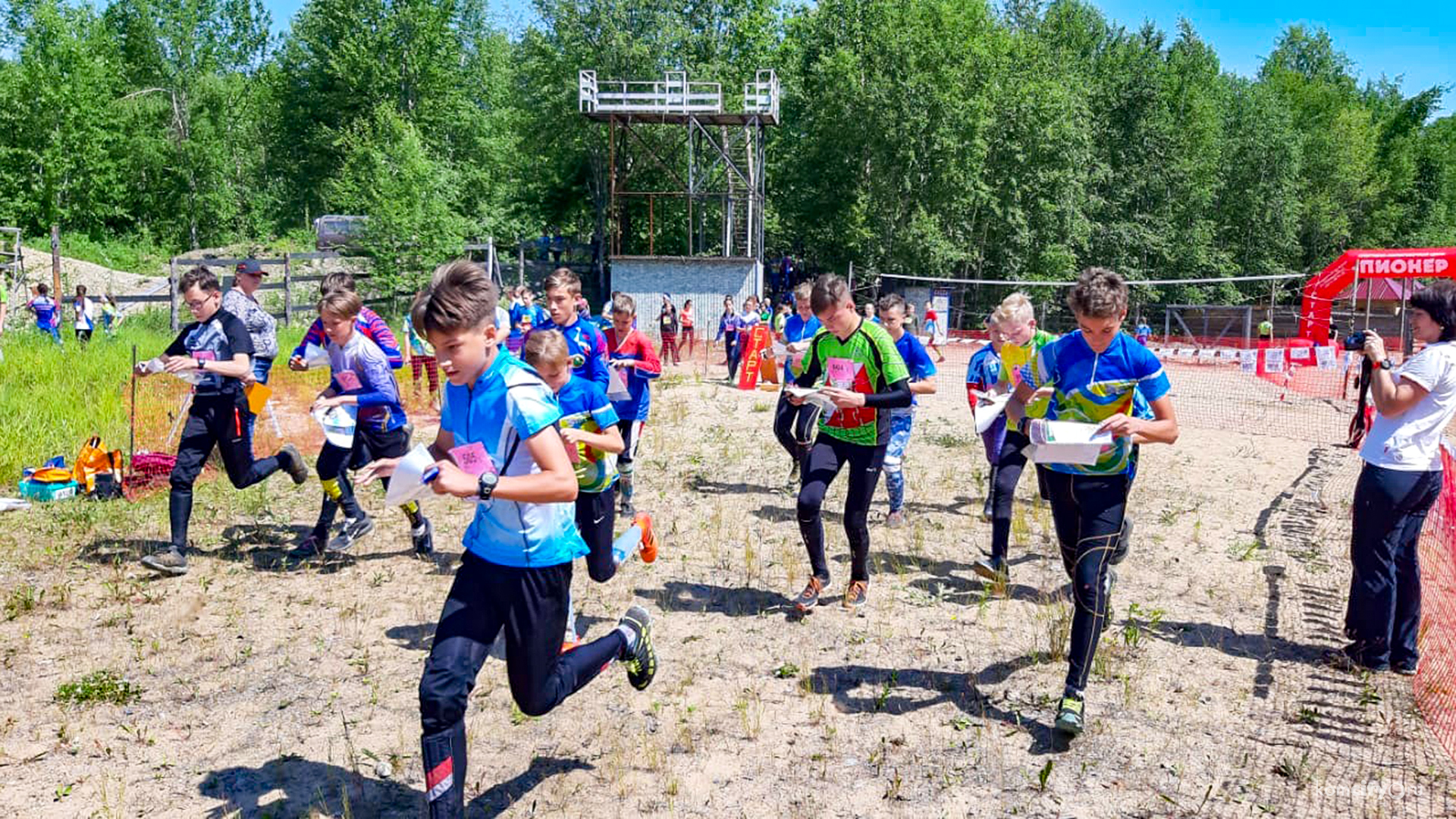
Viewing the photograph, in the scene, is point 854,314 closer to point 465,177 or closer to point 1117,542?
point 1117,542

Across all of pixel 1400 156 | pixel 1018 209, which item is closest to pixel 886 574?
pixel 1018 209

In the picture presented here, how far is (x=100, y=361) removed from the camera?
13508mm

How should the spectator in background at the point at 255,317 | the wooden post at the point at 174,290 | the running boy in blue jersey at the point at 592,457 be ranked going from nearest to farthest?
1. the running boy in blue jersey at the point at 592,457
2. the spectator in background at the point at 255,317
3. the wooden post at the point at 174,290

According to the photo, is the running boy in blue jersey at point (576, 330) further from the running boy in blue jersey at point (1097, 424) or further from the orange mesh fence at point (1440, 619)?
the orange mesh fence at point (1440, 619)

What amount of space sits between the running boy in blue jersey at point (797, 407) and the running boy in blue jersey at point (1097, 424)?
1713 millimetres

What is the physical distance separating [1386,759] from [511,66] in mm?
56240

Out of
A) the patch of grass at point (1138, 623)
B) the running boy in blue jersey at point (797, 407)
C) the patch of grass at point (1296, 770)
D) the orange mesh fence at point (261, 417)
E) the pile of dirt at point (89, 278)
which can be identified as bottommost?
the patch of grass at point (1296, 770)

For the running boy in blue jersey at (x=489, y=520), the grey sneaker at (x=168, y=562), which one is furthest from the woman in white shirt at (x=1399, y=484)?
the grey sneaker at (x=168, y=562)

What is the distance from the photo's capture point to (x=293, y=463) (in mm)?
7582

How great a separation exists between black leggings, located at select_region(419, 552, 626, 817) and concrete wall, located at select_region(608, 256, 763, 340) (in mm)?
29798

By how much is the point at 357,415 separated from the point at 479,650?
13.1ft

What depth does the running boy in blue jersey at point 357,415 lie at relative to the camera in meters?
6.51

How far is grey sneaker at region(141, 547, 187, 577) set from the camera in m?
6.77

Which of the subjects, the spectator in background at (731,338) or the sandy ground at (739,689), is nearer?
the sandy ground at (739,689)
